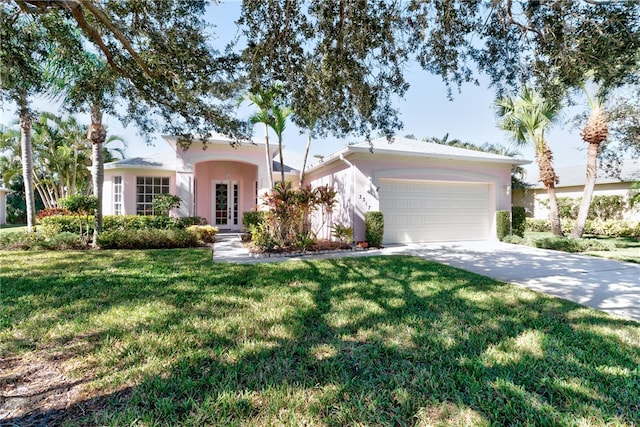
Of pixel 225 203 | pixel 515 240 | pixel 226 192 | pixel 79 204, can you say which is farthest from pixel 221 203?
pixel 515 240

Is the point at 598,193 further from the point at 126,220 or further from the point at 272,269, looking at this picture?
the point at 126,220

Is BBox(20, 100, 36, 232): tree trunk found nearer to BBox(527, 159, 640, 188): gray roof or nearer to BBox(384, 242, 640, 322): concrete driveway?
BBox(384, 242, 640, 322): concrete driveway

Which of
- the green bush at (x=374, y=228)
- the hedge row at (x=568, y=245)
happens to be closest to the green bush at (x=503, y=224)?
the hedge row at (x=568, y=245)

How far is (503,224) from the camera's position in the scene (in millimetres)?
12578

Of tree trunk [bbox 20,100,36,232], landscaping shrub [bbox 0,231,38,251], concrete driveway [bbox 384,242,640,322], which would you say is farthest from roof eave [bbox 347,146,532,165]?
tree trunk [bbox 20,100,36,232]

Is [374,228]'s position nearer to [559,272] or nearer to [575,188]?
[559,272]

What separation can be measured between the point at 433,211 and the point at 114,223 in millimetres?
13323

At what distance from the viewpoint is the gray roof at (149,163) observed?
1452 centimetres

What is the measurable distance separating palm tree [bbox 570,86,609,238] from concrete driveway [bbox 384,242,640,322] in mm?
5497

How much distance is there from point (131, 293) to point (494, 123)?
17.3m

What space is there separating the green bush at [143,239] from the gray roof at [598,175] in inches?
778

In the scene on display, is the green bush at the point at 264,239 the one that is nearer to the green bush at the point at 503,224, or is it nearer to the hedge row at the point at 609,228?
the green bush at the point at 503,224

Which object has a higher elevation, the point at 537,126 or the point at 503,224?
the point at 537,126

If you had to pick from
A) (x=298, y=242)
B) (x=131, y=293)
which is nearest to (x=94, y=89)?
(x=131, y=293)
